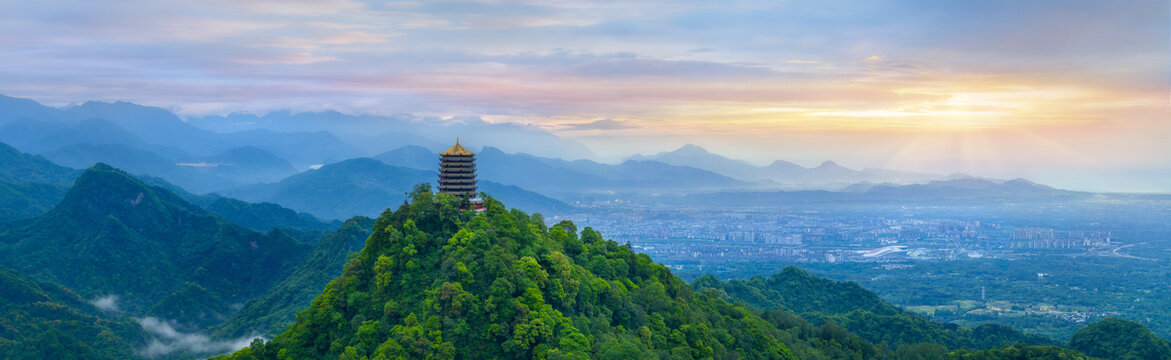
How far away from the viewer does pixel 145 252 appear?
312 ft

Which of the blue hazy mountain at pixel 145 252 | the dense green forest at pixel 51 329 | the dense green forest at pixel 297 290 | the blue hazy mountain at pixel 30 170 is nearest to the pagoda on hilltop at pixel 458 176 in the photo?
the dense green forest at pixel 297 290

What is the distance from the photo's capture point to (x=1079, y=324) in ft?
233

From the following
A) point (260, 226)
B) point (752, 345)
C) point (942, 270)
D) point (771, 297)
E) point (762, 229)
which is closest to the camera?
point (752, 345)

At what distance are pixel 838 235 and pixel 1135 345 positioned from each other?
292 ft

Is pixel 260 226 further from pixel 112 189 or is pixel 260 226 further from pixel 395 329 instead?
pixel 395 329

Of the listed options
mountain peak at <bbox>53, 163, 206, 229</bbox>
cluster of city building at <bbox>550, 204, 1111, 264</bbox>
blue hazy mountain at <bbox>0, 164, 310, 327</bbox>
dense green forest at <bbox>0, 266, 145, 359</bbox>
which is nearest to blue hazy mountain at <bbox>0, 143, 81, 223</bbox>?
mountain peak at <bbox>53, 163, 206, 229</bbox>

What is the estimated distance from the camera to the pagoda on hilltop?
38.5 meters

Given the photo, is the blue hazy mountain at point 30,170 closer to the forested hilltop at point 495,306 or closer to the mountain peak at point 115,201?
the mountain peak at point 115,201

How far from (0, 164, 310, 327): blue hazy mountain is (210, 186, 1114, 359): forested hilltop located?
169 ft

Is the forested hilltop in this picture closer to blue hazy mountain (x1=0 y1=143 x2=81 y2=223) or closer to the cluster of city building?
the cluster of city building

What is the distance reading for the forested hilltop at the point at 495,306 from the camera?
30.3 metres

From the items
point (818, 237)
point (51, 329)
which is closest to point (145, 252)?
point (51, 329)

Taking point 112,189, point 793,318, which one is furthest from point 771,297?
point 112,189

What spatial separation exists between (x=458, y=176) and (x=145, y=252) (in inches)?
2977
